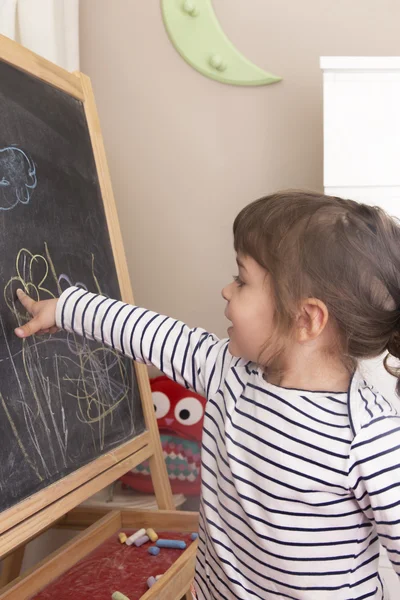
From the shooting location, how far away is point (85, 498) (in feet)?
4.13

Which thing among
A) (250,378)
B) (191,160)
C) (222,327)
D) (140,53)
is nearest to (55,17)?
(140,53)

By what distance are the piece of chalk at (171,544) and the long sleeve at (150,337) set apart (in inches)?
18.7

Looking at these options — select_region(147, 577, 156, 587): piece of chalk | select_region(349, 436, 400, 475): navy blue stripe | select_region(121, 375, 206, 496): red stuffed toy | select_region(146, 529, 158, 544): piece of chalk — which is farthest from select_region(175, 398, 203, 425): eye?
select_region(349, 436, 400, 475): navy blue stripe

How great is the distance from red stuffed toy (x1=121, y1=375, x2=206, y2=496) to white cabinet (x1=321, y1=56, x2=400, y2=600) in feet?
1.87

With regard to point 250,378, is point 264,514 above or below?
below

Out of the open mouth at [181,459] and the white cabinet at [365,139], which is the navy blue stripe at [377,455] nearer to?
the white cabinet at [365,139]

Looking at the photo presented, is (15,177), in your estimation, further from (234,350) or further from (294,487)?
(294,487)

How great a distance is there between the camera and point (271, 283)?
90 centimetres

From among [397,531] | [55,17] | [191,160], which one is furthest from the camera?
[191,160]

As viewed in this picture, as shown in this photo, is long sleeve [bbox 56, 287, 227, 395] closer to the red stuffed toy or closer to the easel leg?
the easel leg

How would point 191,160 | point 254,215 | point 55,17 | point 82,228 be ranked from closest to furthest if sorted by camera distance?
point 254,215 → point 82,228 → point 55,17 → point 191,160

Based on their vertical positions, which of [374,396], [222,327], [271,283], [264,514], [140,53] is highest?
[140,53]

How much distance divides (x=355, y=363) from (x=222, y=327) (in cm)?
113

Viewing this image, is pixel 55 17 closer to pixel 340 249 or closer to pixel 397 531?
pixel 340 249
